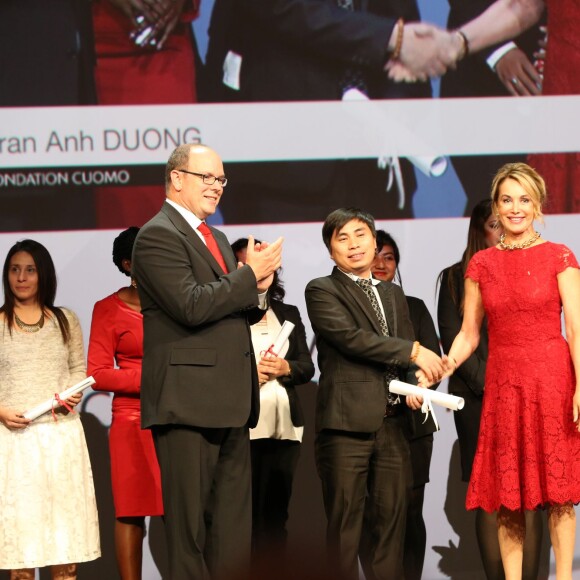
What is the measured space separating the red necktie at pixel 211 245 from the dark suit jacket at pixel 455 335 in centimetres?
128

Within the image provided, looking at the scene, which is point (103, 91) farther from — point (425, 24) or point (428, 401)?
point (428, 401)

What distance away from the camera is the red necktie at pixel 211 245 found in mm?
3471

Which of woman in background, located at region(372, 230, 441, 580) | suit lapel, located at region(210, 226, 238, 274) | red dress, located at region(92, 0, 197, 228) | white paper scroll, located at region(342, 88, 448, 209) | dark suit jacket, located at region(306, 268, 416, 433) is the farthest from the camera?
white paper scroll, located at region(342, 88, 448, 209)

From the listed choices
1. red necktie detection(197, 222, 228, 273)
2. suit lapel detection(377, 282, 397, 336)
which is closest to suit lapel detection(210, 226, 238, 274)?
red necktie detection(197, 222, 228, 273)

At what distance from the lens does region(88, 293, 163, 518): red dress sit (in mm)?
4348

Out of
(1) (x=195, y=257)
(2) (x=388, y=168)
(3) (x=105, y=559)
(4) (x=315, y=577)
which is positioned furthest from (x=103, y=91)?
(4) (x=315, y=577)

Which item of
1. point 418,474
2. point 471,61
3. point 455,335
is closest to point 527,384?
point 455,335

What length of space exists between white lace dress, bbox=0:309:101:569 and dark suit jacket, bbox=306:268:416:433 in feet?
3.82

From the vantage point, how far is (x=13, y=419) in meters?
4.20

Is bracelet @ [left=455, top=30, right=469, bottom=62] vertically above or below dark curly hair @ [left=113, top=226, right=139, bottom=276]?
above

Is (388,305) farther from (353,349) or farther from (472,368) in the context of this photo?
(472,368)

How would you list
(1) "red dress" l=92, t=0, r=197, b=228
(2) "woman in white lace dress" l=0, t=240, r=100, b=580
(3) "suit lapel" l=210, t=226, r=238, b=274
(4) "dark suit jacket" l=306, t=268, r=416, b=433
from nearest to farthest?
(3) "suit lapel" l=210, t=226, r=238, b=274
(4) "dark suit jacket" l=306, t=268, r=416, b=433
(2) "woman in white lace dress" l=0, t=240, r=100, b=580
(1) "red dress" l=92, t=0, r=197, b=228

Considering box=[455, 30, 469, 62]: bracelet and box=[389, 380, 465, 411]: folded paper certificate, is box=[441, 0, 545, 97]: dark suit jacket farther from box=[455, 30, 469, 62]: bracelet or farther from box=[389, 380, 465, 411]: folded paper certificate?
box=[389, 380, 465, 411]: folded paper certificate

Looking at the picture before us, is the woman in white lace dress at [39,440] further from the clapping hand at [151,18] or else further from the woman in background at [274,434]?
the clapping hand at [151,18]
